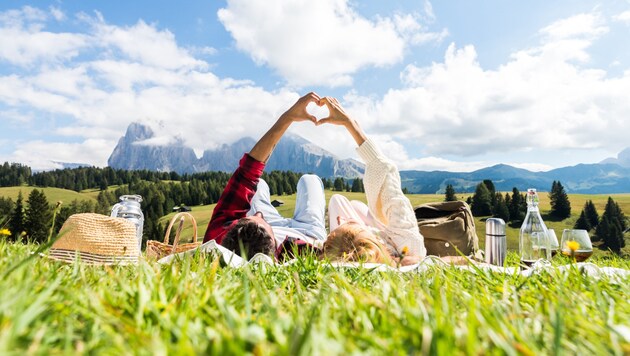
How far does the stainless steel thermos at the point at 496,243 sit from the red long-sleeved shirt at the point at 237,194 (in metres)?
2.88

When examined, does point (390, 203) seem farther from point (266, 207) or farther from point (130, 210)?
point (130, 210)

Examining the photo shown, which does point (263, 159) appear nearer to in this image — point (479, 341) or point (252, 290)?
point (252, 290)

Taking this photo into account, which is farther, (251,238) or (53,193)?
(53,193)

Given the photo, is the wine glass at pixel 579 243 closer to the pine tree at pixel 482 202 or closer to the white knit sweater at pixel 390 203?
the white knit sweater at pixel 390 203

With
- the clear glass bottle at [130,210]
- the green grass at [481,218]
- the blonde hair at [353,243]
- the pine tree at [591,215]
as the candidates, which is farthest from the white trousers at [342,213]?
the pine tree at [591,215]

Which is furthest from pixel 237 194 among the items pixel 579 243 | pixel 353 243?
pixel 579 243

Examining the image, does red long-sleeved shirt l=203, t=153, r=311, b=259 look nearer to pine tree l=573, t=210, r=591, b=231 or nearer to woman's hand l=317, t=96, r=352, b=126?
woman's hand l=317, t=96, r=352, b=126

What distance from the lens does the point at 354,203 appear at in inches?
273

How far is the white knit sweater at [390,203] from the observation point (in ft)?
16.8

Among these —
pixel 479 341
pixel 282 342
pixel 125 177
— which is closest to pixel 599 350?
pixel 479 341

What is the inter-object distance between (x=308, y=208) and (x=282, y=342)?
215 inches

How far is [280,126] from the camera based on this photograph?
5746mm

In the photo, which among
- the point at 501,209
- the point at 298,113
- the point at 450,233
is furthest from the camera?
the point at 501,209

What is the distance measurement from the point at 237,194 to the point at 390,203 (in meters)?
2.03
